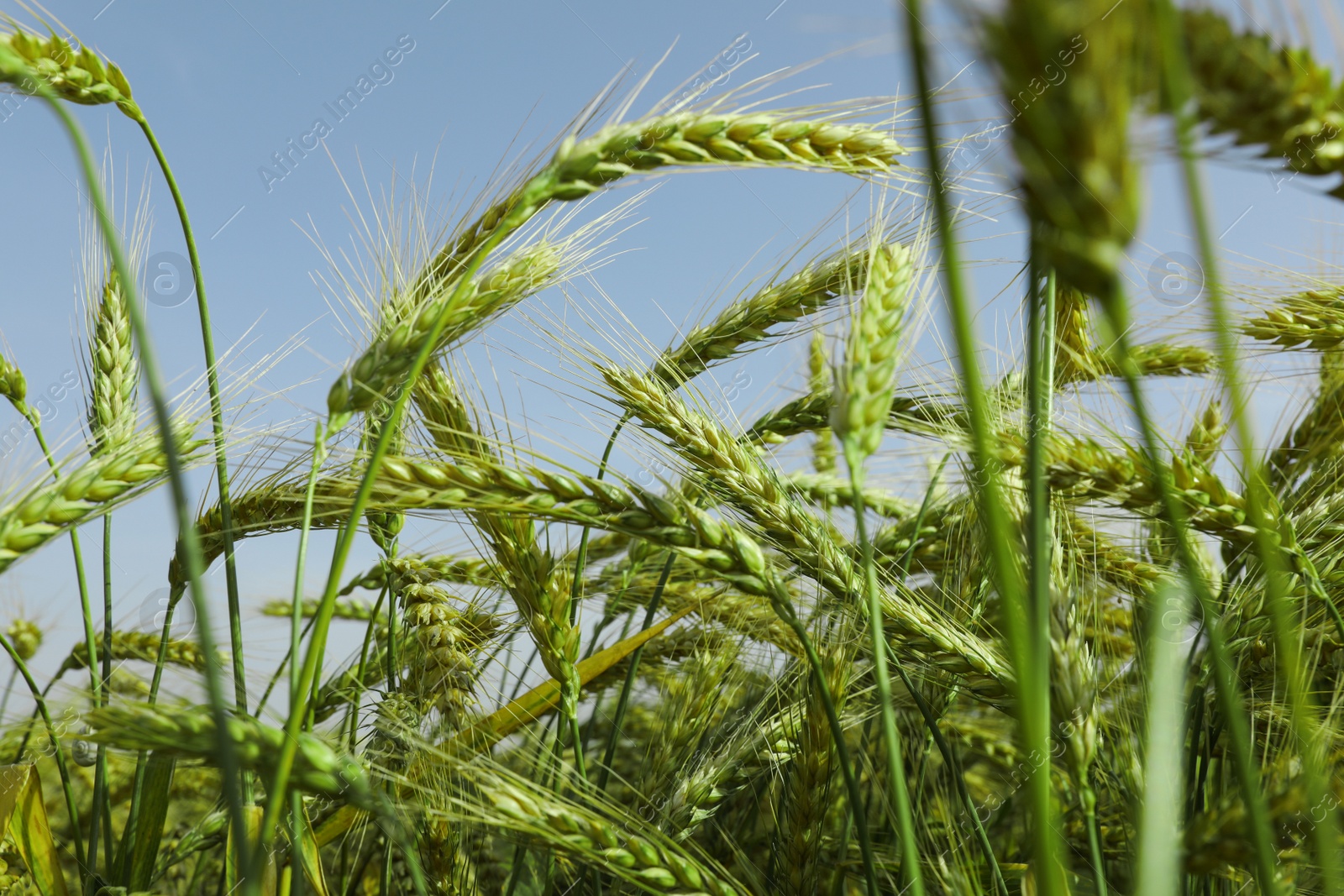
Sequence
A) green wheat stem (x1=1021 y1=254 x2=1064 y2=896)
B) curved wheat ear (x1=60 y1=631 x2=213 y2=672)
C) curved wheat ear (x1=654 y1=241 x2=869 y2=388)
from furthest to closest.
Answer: curved wheat ear (x1=60 y1=631 x2=213 y2=672), curved wheat ear (x1=654 y1=241 x2=869 y2=388), green wheat stem (x1=1021 y1=254 x2=1064 y2=896)

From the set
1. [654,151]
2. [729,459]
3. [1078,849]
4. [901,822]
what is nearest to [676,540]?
[729,459]

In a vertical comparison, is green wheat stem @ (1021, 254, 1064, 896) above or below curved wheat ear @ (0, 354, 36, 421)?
below

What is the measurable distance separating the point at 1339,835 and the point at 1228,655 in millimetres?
439

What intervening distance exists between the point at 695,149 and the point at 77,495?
3.27 ft

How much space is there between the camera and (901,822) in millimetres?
726

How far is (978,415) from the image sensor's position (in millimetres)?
512

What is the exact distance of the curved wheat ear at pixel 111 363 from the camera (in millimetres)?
1741

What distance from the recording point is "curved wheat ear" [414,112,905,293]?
1110mm

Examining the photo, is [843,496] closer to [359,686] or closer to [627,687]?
[627,687]

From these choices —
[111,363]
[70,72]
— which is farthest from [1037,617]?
[111,363]

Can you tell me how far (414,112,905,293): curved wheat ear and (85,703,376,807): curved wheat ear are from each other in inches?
26.5

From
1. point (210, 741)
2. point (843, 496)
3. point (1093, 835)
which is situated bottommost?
point (1093, 835)

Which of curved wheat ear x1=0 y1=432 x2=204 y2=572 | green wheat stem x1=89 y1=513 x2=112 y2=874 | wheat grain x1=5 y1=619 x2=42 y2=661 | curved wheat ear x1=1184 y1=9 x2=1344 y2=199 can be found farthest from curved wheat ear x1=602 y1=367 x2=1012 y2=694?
wheat grain x1=5 y1=619 x2=42 y2=661

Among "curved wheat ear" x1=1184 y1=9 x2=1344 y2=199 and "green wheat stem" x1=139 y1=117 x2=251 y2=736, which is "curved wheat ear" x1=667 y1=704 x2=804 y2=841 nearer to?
"green wheat stem" x1=139 y1=117 x2=251 y2=736
